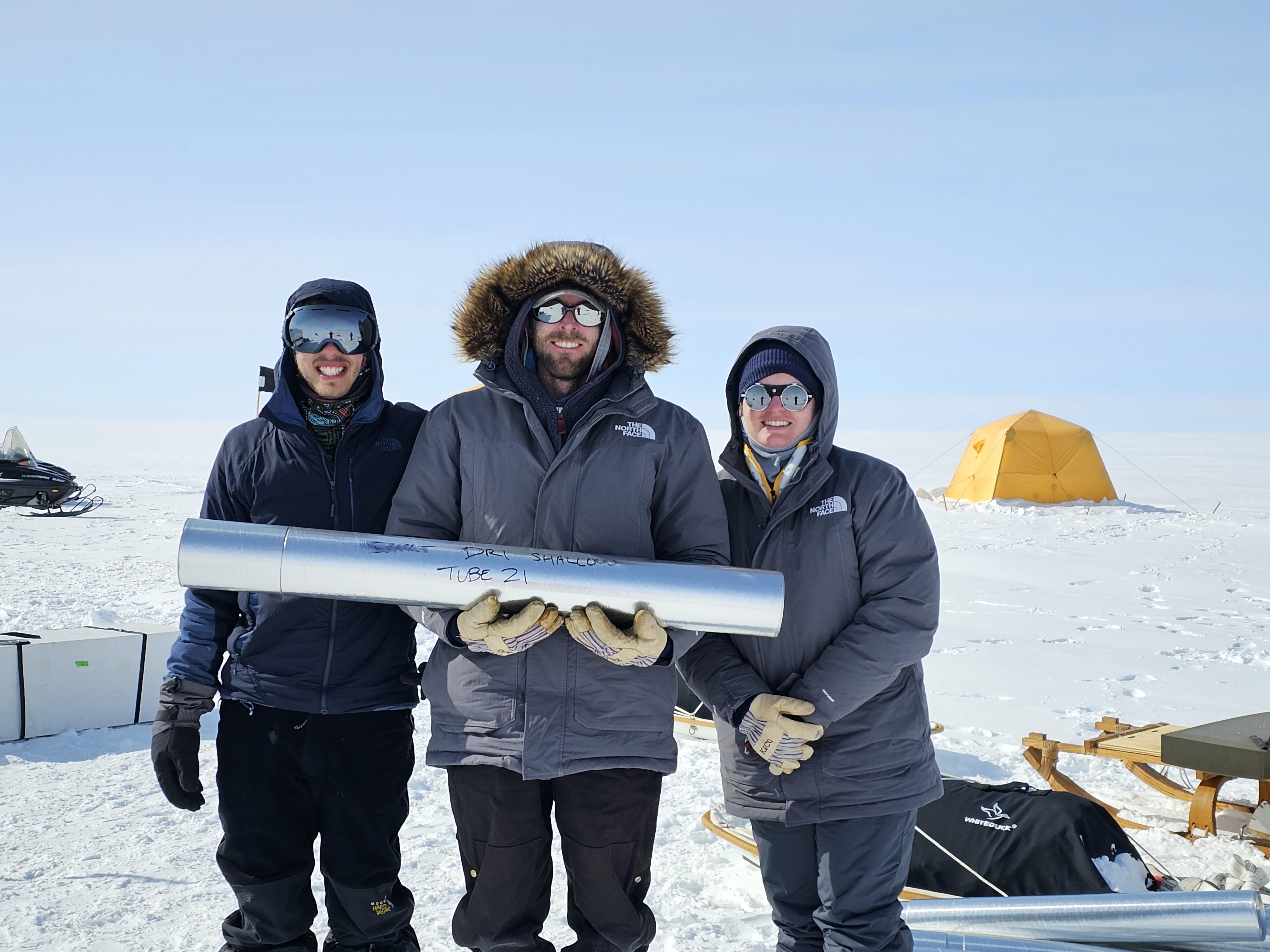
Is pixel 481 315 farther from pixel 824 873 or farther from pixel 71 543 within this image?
pixel 71 543

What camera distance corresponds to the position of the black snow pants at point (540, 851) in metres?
2.22

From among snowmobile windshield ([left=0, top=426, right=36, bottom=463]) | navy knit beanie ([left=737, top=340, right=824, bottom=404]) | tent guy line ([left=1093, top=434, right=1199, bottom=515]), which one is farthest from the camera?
tent guy line ([left=1093, top=434, right=1199, bottom=515])

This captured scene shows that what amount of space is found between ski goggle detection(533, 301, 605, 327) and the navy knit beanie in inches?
19.0

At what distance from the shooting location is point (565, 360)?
2461mm

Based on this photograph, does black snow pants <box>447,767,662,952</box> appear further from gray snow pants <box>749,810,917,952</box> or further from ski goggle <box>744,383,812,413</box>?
ski goggle <box>744,383,812,413</box>

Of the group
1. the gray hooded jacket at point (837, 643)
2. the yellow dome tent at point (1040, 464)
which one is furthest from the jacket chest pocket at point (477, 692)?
the yellow dome tent at point (1040, 464)

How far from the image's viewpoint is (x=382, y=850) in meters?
2.51

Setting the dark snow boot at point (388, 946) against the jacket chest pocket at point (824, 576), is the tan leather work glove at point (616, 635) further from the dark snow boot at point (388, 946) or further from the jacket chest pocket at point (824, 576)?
the dark snow boot at point (388, 946)

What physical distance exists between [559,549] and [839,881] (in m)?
1.13

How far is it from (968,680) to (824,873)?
483 cm

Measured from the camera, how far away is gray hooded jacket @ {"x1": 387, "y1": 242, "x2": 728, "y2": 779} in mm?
2234

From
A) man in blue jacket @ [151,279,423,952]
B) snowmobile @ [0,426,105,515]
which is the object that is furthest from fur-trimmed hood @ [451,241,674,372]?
snowmobile @ [0,426,105,515]

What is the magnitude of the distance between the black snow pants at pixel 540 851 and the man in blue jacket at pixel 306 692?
380 mm

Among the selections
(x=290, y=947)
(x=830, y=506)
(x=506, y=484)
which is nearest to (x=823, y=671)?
(x=830, y=506)
